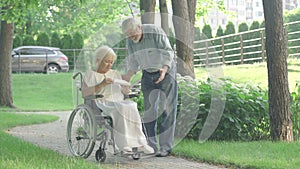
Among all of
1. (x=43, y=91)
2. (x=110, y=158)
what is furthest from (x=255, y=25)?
(x=110, y=158)

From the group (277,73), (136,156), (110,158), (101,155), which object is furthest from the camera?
(277,73)

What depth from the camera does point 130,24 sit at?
7.81 metres

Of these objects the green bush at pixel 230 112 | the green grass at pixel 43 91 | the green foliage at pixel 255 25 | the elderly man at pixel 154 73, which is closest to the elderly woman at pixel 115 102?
the elderly man at pixel 154 73

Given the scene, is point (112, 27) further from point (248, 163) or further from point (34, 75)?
point (34, 75)

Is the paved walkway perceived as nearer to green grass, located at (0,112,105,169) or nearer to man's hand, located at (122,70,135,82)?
green grass, located at (0,112,105,169)

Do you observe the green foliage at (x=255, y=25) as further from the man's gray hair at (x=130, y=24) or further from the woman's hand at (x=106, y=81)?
the woman's hand at (x=106, y=81)

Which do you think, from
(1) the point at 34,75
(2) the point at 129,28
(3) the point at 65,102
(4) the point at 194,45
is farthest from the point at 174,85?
(1) the point at 34,75

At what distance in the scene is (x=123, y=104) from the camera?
738cm

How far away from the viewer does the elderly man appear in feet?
26.1

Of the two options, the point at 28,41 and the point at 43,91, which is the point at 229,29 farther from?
the point at 28,41

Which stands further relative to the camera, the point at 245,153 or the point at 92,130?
the point at 245,153

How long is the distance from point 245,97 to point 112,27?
2.51 meters

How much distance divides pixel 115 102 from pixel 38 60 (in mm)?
25994

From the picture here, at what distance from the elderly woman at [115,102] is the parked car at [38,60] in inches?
994
